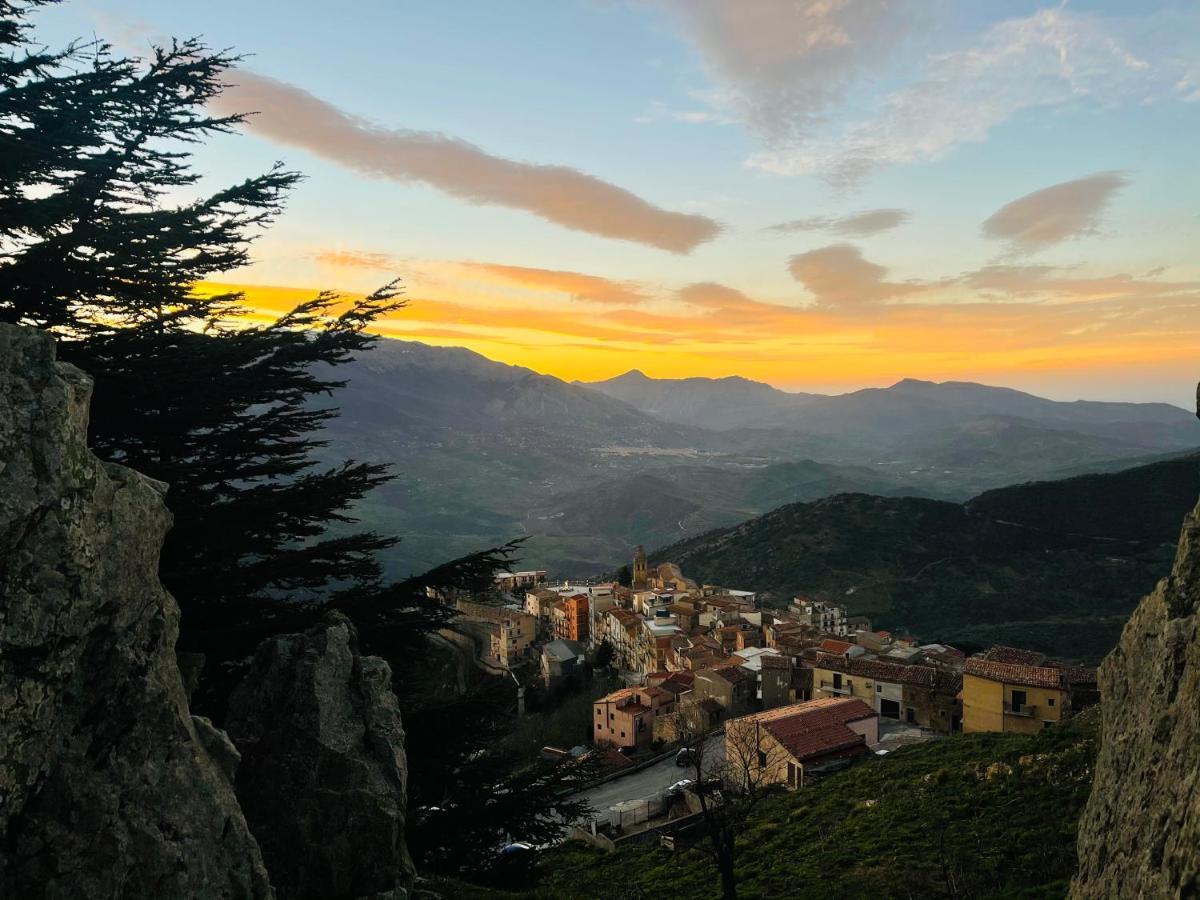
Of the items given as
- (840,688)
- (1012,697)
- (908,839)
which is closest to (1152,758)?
(908,839)

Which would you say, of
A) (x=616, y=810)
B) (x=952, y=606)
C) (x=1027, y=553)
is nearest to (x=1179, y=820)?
(x=616, y=810)

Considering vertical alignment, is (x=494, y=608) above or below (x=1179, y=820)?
below

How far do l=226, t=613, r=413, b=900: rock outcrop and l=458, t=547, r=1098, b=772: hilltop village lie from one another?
4.31 meters

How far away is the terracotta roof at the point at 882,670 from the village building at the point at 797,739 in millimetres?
7263

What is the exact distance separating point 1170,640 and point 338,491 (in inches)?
391

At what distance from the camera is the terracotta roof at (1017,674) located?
3550cm

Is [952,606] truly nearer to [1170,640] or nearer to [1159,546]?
[1159,546]

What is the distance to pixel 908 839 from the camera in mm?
19141

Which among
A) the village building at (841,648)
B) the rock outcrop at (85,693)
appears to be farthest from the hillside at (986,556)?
the rock outcrop at (85,693)

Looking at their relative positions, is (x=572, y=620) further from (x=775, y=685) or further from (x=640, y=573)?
(x=775, y=685)

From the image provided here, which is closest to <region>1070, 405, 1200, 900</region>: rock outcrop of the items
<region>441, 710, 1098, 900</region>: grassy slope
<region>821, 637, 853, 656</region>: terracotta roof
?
<region>441, 710, 1098, 900</region>: grassy slope

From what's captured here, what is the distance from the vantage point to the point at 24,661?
4820mm

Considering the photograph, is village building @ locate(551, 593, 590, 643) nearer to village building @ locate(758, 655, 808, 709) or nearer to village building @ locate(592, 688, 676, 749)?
village building @ locate(592, 688, 676, 749)

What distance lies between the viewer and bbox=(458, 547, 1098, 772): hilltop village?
35.5 metres
